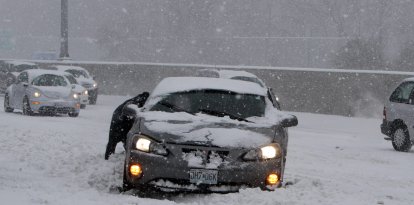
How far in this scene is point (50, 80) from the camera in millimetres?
23641

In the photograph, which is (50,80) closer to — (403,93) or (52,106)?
→ (52,106)

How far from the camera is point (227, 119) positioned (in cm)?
878

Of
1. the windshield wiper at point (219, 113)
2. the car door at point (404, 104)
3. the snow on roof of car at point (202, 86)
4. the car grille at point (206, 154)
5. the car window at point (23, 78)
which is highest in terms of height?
the snow on roof of car at point (202, 86)

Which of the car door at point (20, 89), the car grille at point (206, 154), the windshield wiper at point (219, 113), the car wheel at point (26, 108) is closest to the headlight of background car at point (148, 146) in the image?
the car grille at point (206, 154)

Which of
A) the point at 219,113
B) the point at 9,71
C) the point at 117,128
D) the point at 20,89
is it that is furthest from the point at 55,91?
the point at 219,113

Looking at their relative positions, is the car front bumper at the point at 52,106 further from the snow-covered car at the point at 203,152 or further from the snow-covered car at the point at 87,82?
the snow-covered car at the point at 203,152

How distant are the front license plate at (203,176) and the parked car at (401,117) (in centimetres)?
921

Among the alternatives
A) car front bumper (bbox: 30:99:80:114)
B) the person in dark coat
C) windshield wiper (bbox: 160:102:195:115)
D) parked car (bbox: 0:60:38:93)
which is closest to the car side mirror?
windshield wiper (bbox: 160:102:195:115)

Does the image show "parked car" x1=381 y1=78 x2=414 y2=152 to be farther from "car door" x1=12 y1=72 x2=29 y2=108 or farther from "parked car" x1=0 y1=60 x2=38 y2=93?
"parked car" x1=0 y1=60 x2=38 y2=93

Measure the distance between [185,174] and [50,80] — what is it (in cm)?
1625

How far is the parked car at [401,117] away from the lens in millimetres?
16516

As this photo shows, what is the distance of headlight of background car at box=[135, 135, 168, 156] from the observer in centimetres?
820

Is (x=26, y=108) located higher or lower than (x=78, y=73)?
higher

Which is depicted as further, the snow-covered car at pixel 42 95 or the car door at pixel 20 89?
the car door at pixel 20 89
